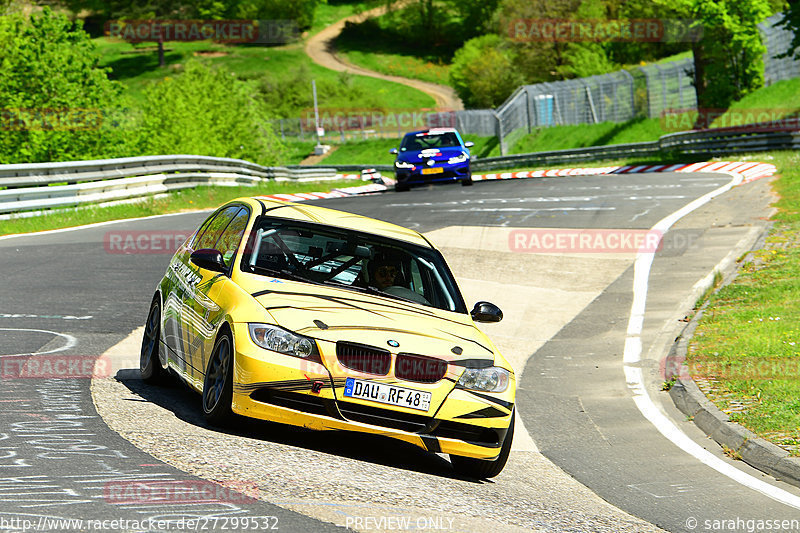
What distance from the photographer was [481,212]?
74.0 feet

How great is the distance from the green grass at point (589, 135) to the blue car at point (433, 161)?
892 inches

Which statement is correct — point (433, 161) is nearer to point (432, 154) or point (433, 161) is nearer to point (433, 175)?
point (432, 154)

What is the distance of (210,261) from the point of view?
24.5 ft

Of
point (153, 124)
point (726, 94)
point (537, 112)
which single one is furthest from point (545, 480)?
point (537, 112)

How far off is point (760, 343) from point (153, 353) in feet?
21.5

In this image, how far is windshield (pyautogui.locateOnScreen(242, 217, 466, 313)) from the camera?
7754mm

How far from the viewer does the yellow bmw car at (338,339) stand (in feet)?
21.4

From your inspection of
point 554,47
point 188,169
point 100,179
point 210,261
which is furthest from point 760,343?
point 554,47

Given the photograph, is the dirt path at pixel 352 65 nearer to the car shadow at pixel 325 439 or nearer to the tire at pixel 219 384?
the car shadow at pixel 325 439

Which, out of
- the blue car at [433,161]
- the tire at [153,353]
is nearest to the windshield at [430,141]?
the blue car at [433,161]

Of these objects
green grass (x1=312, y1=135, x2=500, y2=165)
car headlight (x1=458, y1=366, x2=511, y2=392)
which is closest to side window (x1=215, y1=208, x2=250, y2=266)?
car headlight (x1=458, y1=366, x2=511, y2=392)

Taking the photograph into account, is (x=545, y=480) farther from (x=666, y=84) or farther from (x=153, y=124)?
(x=666, y=84)

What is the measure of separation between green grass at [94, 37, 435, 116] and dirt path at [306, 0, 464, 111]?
166 cm

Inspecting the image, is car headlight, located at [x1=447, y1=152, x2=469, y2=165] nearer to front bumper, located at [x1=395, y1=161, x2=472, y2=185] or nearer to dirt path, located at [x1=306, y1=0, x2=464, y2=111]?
front bumper, located at [x1=395, y1=161, x2=472, y2=185]
